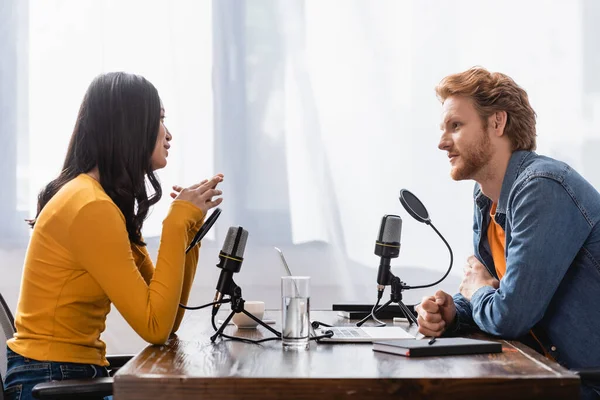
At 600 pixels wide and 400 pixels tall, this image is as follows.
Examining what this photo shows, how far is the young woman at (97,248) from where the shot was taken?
1493mm

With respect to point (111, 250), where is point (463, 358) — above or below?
below

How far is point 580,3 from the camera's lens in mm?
3121

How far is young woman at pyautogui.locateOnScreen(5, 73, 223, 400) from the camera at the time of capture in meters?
1.49

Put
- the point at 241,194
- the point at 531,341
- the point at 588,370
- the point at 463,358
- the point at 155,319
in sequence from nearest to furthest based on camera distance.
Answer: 1. the point at 463,358
2. the point at 588,370
3. the point at 155,319
4. the point at 531,341
5. the point at 241,194

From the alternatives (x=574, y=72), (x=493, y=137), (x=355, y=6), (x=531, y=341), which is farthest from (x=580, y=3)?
(x=531, y=341)

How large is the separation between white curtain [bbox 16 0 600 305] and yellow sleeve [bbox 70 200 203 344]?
151 centimetres

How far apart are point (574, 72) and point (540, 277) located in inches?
73.2

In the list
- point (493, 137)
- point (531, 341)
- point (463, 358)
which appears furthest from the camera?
point (493, 137)

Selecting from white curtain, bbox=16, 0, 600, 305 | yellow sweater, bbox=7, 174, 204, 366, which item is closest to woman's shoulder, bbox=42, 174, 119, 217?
yellow sweater, bbox=7, 174, 204, 366

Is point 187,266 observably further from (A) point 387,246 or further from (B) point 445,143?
(B) point 445,143

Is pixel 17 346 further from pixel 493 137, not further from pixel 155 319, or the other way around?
pixel 493 137

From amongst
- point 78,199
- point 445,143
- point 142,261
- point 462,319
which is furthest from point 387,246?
point 78,199

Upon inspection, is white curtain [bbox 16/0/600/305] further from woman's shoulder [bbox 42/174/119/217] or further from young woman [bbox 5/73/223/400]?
woman's shoulder [bbox 42/174/119/217]

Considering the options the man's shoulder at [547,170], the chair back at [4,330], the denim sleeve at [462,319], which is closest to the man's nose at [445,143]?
the man's shoulder at [547,170]
